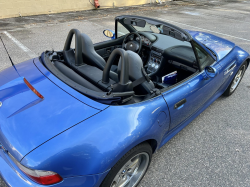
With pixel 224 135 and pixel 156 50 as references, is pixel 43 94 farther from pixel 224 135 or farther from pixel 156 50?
pixel 224 135

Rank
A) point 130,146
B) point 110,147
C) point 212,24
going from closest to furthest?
point 110,147, point 130,146, point 212,24

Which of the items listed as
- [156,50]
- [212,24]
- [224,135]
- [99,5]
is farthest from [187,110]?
[99,5]

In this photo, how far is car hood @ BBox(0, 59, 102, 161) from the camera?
1.49 meters

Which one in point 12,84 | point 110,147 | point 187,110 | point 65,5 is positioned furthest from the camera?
point 65,5

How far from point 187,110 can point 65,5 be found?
9945 millimetres

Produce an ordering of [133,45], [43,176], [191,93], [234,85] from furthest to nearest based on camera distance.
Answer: [234,85] < [133,45] < [191,93] < [43,176]

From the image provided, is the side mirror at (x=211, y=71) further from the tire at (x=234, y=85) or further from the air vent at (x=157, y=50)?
the tire at (x=234, y=85)

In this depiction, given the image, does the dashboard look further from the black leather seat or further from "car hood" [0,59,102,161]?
"car hood" [0,59,102,161]

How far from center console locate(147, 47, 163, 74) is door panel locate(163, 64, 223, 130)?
2.84ft

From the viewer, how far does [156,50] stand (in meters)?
3.20

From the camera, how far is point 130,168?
6.54 ft

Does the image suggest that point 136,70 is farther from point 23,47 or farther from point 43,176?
point 23,47

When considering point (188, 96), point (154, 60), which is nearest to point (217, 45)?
point (154, 60)

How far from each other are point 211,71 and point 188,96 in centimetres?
45
